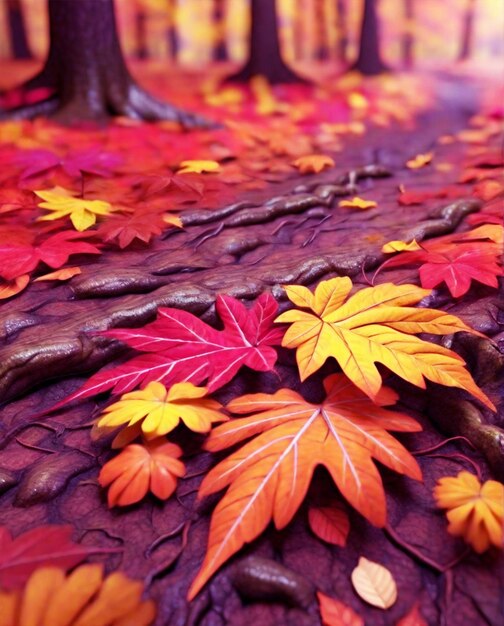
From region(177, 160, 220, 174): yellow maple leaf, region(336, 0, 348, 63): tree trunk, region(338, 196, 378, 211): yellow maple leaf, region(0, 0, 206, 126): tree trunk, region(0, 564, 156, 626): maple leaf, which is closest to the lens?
region(0, 564, 156, 626): maple leaf

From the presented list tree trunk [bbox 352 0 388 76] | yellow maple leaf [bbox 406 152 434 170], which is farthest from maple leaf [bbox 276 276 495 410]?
tree trunk [bbox 352 0 388 76]

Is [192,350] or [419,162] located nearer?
[192,350]

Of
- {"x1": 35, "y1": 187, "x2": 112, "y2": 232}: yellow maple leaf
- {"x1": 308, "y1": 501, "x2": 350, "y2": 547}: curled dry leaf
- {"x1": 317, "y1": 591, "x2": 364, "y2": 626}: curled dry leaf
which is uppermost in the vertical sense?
{"x1": 35, "y1": 187, "x2": 112, "y2": 232}: yellow maple leaf

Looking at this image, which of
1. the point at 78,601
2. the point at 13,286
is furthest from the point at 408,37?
the point at 78,601

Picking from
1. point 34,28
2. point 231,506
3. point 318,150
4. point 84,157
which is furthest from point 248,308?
point 34,28

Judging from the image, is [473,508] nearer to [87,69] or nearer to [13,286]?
[13,286]

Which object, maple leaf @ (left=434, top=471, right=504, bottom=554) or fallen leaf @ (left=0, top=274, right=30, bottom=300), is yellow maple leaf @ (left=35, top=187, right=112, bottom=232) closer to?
fallen leaf @ (left=0, top=274, right=30, bottom=300)
